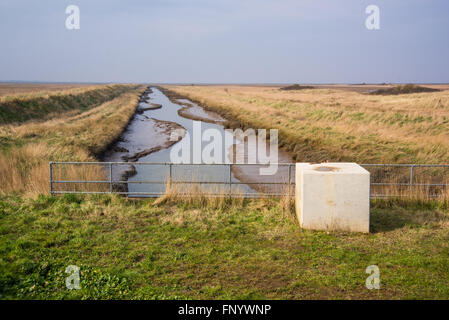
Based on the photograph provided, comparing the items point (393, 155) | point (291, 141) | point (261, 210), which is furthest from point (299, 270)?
point (291, 141)

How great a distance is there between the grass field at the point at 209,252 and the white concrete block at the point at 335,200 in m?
0.29

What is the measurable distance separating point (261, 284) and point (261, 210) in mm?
4514

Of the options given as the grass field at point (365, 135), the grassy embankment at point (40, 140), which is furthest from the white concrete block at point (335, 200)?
the grass field at point (365, 135)

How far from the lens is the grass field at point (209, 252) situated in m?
6.64

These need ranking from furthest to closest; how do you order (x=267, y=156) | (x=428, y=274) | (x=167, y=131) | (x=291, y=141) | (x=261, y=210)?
1. (x=167, y=131)
2. (x=291, y=141)
3. (x=267, y=156)
4. (x=261, y=210)
5. (x=428, y=274)

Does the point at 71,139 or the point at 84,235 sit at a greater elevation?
the point at 71,139

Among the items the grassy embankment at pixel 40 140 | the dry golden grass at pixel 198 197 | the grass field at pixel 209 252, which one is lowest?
the grass field at pixel 209 252

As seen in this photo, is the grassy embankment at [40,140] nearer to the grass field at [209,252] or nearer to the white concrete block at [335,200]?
the grass field at [209,252]

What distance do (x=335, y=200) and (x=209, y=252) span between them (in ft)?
10.7

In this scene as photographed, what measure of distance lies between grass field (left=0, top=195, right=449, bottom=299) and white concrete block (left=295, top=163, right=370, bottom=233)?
0.95ft

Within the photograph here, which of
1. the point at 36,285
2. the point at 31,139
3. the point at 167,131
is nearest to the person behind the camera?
the point at 36,285

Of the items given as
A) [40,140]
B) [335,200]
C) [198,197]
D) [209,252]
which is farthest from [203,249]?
[40,140]

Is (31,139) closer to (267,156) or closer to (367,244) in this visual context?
(267,156)

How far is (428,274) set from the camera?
7125mm
